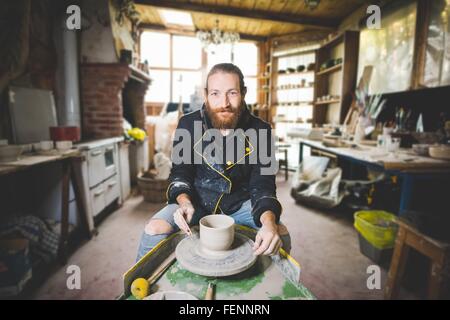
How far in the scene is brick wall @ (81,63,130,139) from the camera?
3781 millimetres

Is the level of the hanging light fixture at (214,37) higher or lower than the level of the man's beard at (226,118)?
higher

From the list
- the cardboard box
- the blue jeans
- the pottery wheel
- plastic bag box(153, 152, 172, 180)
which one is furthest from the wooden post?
the cardboard box

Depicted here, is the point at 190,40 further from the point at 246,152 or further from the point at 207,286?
the point at 207,286

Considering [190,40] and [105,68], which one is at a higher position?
[190,40]

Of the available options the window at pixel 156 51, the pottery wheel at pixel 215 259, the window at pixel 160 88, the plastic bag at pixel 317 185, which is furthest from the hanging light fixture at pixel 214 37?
the pottery wheel at pixel 215 259

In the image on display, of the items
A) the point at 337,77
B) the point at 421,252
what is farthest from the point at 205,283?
the point at 337,77

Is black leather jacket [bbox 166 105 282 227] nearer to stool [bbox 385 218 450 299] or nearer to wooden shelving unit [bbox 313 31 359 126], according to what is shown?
stool [bbox 385 218 450 299]

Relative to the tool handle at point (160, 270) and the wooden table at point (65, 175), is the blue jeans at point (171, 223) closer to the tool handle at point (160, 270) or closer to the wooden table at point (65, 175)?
the tool handle at point (160, 270)

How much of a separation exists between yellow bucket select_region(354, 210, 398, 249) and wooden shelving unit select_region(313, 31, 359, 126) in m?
2.77

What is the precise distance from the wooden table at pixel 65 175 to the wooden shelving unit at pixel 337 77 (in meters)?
4.39

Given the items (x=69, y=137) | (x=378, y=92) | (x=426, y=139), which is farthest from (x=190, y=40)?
(x=426, y=139)

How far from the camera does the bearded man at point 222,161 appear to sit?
Result: 152 cm

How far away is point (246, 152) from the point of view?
1.68 m
